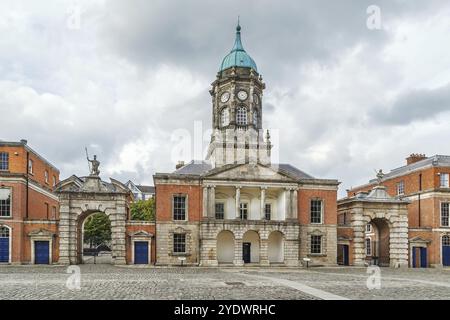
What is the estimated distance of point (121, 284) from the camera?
78.4ft

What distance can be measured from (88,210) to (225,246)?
13189 millimetres

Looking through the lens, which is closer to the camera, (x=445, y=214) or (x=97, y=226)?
(x=445, y=214)

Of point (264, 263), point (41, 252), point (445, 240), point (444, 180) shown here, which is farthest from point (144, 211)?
point (444, 180)

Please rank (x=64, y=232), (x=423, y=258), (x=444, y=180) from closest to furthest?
(x=64, y=232)
(x=423, y=258)
(x=444, y=180)

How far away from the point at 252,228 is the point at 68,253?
16.1 meters

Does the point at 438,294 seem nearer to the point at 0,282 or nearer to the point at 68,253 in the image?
the point at 0,282

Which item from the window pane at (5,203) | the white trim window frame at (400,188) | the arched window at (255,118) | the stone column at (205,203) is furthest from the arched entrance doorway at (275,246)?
the window pane at (5,203)

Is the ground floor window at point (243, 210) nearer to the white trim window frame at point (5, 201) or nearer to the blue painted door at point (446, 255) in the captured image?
the blue painted door at point (446, 255)

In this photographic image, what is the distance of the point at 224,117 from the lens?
52.1 metres

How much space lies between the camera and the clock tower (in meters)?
50.5

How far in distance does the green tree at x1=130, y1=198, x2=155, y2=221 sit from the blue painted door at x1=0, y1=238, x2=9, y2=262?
32798 mm

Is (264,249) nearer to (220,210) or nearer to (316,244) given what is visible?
(316,244)
